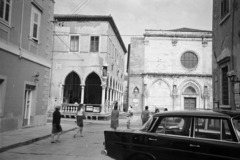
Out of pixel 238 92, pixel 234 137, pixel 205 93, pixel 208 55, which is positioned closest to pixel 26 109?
pixel 238 92

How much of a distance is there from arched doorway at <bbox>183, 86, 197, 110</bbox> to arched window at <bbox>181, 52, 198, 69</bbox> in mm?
3152

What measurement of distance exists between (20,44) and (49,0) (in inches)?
194

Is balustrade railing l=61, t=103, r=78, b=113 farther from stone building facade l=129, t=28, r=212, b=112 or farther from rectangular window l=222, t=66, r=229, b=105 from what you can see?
rectangular window l=222, t=66, r=229, b=105

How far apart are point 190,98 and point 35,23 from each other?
914 inches

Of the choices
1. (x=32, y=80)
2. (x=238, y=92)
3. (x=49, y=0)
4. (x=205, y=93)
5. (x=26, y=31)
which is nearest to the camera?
(x=238, y=92)

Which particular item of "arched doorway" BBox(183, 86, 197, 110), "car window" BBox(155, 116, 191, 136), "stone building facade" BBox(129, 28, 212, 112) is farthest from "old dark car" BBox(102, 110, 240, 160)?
"arched doorway" BBox(183, 86, 197, 110)

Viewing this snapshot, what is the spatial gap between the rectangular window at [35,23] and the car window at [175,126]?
1082 cm

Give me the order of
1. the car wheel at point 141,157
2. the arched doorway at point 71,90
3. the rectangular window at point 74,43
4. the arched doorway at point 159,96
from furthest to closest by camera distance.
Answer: the arched doorway at point 159,96 → the arched doorway at point 71,90 → the rectangular window at point 74,43 → the car wheel at point 141,157

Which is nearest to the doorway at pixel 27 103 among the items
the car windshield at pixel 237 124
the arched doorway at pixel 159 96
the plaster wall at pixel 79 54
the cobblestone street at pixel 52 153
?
the cobblestone street at pixel 52 153

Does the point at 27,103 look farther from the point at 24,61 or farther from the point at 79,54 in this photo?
the point at 79,54

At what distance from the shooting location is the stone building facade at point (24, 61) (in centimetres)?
1087

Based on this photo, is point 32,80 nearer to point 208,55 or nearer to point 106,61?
point 106,61

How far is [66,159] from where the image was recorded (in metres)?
6.74

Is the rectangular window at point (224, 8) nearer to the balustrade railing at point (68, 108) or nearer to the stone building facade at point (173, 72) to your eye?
the balustrade railing at point (68, 108)
